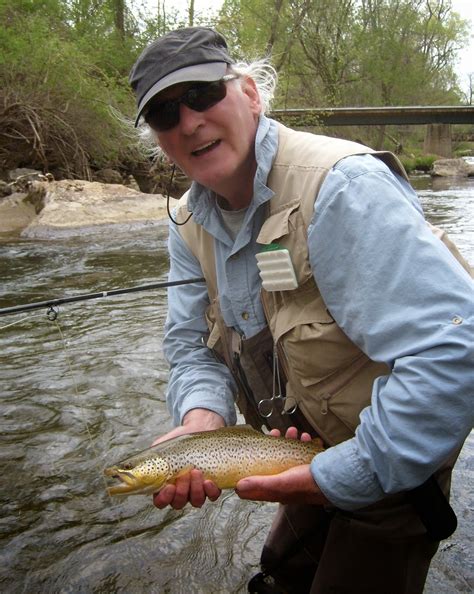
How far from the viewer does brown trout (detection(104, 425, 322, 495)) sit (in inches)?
76.7

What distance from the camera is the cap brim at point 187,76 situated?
1.89 metres

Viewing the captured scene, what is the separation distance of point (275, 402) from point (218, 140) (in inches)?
35.3

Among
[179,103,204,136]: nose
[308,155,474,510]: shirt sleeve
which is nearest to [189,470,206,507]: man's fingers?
[308,155,474,510]: shirt sleeve

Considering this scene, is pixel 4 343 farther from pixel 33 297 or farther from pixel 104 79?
pixel 104 79

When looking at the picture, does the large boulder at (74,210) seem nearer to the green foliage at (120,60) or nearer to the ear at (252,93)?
the green foliage at (120,60)

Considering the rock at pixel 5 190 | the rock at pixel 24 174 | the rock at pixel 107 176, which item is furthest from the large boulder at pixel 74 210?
the rock at pixel 107 176

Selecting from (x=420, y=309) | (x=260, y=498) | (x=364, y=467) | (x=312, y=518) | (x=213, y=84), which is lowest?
(x=312, y=518)

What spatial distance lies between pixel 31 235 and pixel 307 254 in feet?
33.8

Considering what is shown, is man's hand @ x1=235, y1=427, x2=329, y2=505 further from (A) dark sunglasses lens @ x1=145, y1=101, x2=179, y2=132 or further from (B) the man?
(A) dark sunglasses lens @ x1=145, y1=101, x2=179, y2=132

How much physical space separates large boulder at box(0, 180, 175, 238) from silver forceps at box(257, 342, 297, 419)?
975 centimetres

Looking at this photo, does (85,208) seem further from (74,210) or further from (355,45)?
(355,45)

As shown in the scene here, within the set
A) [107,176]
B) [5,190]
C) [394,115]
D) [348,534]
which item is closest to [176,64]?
[348,534]

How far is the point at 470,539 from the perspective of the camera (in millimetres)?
2836

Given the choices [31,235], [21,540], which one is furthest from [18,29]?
[21,540]
